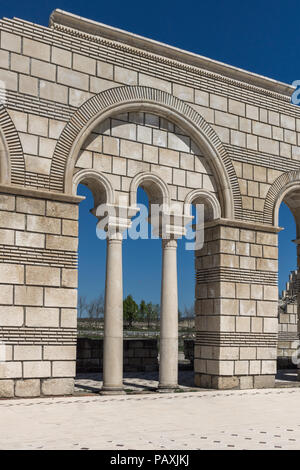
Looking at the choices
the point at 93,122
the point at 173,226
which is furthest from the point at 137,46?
the point at 173,226

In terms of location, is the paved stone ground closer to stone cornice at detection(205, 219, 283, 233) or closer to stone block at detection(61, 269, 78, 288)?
stone block at detection(61, 269, 78, 288)

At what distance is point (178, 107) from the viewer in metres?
15.3

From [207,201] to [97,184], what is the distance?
3.25m

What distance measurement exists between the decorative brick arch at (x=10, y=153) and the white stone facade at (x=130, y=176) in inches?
0.8

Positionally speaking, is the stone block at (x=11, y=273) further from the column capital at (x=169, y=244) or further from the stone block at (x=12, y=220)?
the column capital at (x=169, y=244)

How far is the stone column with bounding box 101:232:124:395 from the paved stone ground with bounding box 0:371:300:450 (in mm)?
519

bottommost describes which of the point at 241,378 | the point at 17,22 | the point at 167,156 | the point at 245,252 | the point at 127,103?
the point at 241,378

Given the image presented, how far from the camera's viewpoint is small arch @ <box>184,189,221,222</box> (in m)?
15.5

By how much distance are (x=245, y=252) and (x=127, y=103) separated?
4.98 meters

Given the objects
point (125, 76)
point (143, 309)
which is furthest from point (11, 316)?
point (143, 309)

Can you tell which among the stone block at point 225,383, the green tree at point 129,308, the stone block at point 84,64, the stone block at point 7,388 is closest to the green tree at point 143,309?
the green tree at point 129,308

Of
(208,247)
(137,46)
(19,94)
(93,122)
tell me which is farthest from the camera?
(208,247)

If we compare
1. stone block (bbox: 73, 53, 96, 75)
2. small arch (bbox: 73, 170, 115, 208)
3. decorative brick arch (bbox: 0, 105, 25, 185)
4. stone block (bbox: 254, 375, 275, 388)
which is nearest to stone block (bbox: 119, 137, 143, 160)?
small arch (bbox: 73, 170, 115, 208)

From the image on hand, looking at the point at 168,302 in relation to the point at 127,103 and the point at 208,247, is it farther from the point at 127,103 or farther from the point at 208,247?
the point at 127,103
